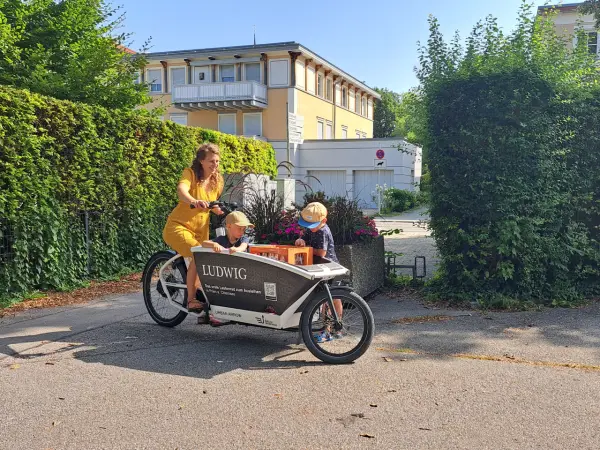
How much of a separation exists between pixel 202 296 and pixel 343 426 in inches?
98.5

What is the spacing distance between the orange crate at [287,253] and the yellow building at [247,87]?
29.9 meters

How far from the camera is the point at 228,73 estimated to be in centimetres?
3741

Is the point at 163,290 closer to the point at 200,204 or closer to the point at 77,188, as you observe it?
the point at 200,204

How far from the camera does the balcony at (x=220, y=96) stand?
3503 cm

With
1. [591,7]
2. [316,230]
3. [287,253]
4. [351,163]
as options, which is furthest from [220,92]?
[287,253]

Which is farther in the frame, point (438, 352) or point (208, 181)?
point (208, 181)

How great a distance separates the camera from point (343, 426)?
139 inches

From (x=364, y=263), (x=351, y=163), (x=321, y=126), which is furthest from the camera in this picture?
(x=321, y=126)

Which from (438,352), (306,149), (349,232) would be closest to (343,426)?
(438,352)

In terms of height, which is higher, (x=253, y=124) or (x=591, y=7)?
(x=253, y=124)

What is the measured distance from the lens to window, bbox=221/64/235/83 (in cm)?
3725

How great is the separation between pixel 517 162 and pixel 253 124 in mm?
31527

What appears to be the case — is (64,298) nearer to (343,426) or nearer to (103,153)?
(103,153)

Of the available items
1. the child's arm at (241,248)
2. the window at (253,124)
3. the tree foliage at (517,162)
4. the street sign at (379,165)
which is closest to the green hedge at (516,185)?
the tree foliage at (517,162)
